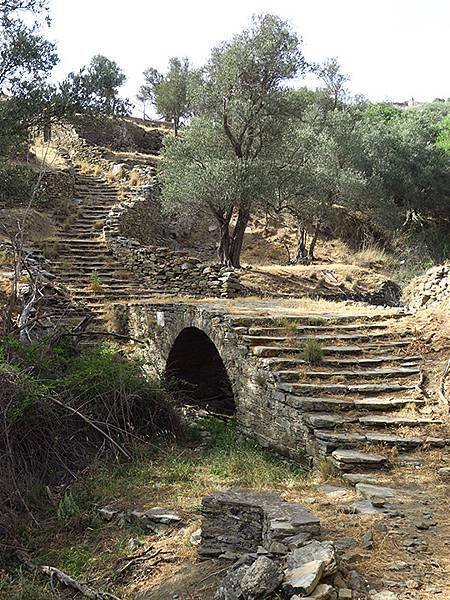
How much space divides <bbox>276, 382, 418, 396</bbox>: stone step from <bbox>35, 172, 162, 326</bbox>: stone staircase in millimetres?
6632

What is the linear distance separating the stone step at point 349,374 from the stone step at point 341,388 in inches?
7.0

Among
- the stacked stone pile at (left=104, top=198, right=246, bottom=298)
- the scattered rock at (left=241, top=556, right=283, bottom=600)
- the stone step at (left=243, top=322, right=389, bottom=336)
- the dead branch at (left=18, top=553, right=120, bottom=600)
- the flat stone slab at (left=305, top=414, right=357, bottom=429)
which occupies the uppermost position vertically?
the stacked stone pile at (left=104, top=198, right=246, bottom=298)

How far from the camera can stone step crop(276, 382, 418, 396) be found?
25.9 ft

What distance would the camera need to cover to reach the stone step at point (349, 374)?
8195 mm

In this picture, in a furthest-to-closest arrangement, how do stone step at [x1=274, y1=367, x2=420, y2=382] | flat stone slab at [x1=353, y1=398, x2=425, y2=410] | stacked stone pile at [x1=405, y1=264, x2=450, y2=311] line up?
stacked stone pile at [x1=405, y1=264, x2=450, y2=311] < stone step at [x1=274, y1=367, x2=420, y2=382] < flat stone slab at [x1=353, y1=398, x2=425, y2=410]

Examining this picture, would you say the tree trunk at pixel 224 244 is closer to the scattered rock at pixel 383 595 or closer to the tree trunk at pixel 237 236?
the tree trunk at pixel 237 236

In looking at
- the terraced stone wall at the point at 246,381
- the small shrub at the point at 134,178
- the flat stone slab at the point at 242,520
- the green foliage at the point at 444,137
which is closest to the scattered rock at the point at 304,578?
the flat stone slab at the point at 242,520

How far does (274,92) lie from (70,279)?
27.6ft

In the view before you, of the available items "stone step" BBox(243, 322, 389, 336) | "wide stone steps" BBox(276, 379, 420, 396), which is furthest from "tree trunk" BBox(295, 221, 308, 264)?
"wide stone steps" BBox(276, 379, 420, 396)

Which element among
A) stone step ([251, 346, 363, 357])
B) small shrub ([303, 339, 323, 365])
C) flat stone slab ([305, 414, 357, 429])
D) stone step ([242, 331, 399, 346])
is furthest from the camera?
stone step ([242, 331, 399, 346])

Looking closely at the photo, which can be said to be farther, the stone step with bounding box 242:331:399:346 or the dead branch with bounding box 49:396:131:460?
the stone step with bounding box 242:331:399:346

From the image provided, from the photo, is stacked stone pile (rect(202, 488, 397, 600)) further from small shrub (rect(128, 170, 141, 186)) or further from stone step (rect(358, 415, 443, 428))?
small shrub (rect(128, 170, 141, 186))

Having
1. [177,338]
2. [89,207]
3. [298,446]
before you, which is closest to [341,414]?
[298,446]

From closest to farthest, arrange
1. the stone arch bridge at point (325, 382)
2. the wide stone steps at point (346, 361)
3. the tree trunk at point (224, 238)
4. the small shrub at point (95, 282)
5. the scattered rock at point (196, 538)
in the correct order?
the scattered rock at point (196, 538)
the stone arch bridge at point (325, 382)
the wide stone steps at point (346, 361)
the small shrub at point (95, 282)
the tree trunk at point (224, 238)
